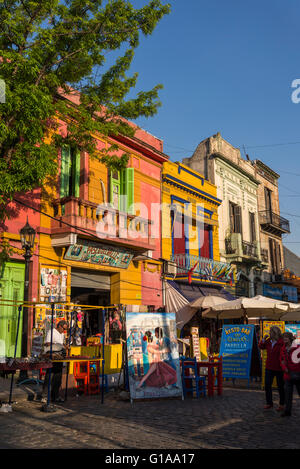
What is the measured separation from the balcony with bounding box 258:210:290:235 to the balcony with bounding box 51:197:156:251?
1442 cm

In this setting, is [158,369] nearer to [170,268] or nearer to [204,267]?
[170,268]

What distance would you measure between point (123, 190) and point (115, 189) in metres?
0.38

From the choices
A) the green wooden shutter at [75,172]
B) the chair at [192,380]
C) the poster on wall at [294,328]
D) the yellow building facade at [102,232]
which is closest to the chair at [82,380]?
the chair at [192,380]

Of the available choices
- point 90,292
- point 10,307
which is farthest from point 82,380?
point 90,292

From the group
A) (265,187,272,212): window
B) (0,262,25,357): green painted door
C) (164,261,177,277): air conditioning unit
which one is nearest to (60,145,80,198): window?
(0,262,25,357): green painted door

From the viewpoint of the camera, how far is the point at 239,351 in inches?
484

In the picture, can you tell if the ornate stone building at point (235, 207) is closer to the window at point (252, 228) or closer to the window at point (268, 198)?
the window at point (252, 228)

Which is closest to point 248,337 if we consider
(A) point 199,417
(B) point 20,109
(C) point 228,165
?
(A) point 199,417

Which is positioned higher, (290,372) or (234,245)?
(234,245)

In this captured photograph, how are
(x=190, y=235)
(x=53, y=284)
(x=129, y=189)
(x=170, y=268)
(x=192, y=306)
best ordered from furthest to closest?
1. (x=190, y=235)
2. (x=170, y=268)
3. (x=192, y=306)
4. (x=129, y=189)
5. (x=53, y=284)

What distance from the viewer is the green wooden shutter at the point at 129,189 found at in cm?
1706

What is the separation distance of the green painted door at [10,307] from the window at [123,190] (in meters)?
5.05

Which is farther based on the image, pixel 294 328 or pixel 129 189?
pixel 129 189
